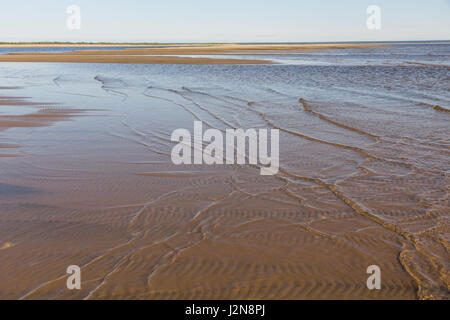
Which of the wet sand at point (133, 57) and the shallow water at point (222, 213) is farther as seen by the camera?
the wet sand at point (133, 57)

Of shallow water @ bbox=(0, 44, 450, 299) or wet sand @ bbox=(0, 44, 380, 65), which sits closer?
shallow water @ bbox=(0, 44, 450, 299)

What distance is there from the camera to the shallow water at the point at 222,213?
317cm

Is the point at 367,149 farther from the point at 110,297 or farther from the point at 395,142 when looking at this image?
the point at 110,297

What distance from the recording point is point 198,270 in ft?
10.9

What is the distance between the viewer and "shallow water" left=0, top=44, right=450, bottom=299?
3.17 m

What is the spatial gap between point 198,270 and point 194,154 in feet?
11.8

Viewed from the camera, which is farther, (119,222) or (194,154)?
(194,154)

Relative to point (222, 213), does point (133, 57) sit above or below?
above

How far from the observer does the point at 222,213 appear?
4.43m

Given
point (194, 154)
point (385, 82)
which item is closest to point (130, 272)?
point (194, 154)

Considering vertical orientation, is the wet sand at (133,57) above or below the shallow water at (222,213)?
above

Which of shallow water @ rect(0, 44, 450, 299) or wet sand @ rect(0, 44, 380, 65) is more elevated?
wet sand @ rect(0, 44, 380, 65)
